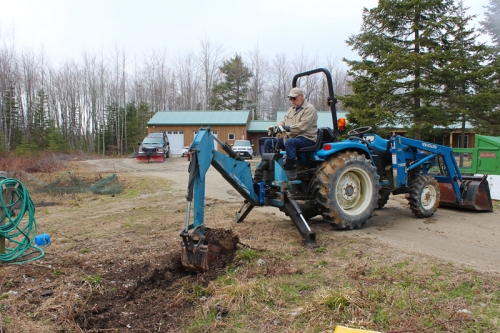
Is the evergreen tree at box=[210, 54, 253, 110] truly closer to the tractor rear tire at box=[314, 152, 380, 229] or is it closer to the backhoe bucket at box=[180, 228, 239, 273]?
the tractor rear tire at box=[314, 152, 380, 229]

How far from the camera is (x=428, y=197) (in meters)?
7.46

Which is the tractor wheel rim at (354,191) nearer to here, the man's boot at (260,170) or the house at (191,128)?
the man's boot at (260,170)

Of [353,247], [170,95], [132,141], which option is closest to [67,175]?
[353,247]

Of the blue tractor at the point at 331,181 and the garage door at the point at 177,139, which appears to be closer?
the blue tractor at the point at 331,181

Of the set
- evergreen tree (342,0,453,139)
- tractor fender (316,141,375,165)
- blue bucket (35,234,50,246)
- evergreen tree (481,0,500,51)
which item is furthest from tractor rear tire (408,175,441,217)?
evergreen tree (481,0,500,51)

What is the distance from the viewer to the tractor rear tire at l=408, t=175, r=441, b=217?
7.24 metres

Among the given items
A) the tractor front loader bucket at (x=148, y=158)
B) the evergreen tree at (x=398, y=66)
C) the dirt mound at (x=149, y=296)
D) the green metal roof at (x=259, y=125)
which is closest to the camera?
the dirt mound at (x=149, y=296)

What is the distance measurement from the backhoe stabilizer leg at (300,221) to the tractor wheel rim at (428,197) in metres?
3.21

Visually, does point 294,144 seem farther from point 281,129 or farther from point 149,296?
point 149,296

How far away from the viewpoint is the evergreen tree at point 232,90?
4912cm

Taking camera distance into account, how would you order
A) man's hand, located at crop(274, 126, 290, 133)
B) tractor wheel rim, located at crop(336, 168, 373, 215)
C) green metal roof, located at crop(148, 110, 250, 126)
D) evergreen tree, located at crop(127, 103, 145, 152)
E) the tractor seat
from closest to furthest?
man's hand, located at crop(274, 126, 290, 133) → the tractor seat → tractor wheel rim, located at crop(336, 168, 373, 215) → green metal roof, located at crop(148, 110, 250, 126) → evergreen tree, located at crop(127, 103, 145, 152)

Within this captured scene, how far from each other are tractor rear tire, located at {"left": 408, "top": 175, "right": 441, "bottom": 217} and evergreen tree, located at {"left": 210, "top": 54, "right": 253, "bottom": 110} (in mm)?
43039

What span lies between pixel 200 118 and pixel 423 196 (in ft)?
105

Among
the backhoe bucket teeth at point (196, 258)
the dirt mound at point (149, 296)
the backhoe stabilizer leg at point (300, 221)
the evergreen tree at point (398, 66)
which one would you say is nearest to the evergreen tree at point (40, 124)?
the evergreen tree at point (398, 66)
